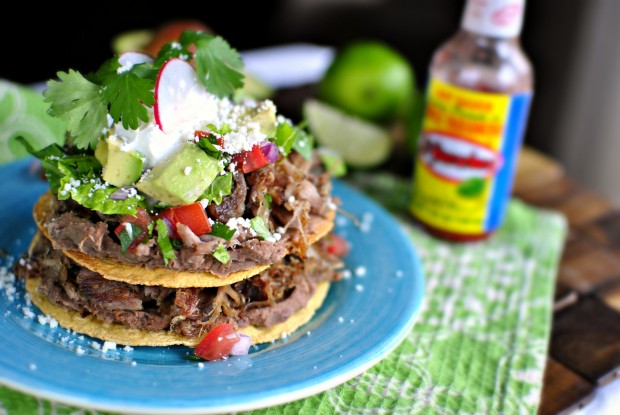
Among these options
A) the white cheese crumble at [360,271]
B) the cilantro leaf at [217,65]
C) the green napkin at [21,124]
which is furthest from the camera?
the green napkin at [21,124]

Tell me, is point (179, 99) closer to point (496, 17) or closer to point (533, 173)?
point (496, 17)

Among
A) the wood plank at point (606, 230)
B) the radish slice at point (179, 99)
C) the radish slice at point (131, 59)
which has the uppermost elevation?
the radish slice at point (131, 59)

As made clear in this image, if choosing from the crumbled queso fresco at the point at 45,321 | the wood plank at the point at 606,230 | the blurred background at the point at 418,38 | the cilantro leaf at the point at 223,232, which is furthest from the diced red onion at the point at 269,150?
the blurred background at the point at 418,38

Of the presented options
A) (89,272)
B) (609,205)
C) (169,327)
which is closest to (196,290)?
→ (169,327)

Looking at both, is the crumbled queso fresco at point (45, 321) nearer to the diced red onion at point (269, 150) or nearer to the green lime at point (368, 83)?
the diced red onion at point (269, 150)

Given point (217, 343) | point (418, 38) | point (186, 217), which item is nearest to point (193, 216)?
point (186, 217)

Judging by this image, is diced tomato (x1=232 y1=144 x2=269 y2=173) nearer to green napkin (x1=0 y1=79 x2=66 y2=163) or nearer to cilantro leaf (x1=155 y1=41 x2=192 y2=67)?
cilantro leaf (x1=155 y1=41 x2=192 y2=67)
